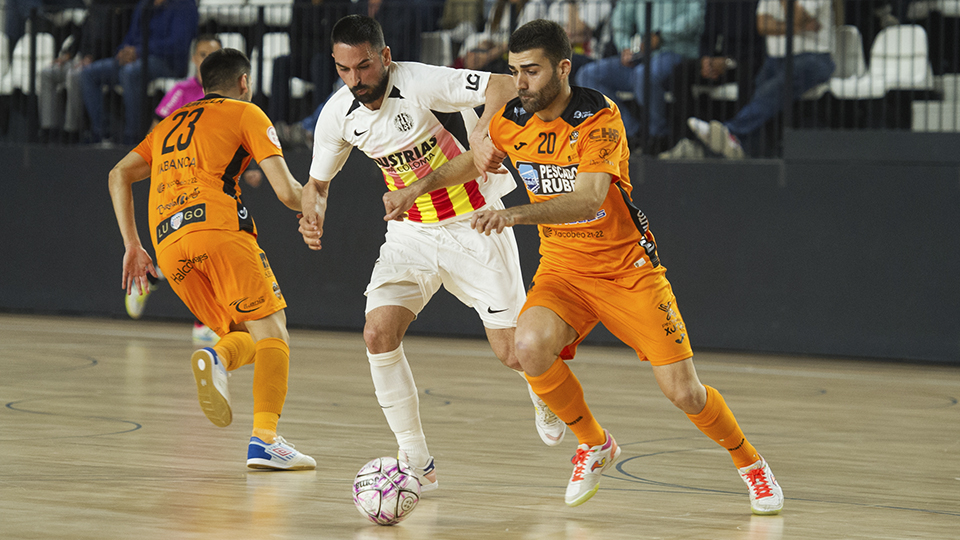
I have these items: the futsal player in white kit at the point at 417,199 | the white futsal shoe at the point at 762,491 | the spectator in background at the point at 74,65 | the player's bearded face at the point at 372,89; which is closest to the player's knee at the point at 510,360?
the futsal player in white kit at the point at 417,199

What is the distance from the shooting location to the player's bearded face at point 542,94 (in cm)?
470

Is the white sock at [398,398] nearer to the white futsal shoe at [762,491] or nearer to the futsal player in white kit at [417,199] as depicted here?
the futsal player in white kit at [417,199]

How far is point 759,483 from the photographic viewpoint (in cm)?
467

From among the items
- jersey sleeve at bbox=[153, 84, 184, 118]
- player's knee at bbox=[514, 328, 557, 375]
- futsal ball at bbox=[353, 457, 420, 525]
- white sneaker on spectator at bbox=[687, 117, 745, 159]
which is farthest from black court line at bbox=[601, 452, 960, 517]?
jersey sleeve at bbox=[153, 84, 184, 118]

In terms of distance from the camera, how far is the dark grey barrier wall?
10219mm

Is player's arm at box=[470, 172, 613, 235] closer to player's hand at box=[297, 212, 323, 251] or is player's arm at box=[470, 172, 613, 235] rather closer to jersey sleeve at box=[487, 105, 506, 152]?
jersey sleeve at box=[487, 105, 506, 152]

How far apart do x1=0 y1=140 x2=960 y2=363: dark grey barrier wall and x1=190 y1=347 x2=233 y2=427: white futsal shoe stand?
637 centimetres

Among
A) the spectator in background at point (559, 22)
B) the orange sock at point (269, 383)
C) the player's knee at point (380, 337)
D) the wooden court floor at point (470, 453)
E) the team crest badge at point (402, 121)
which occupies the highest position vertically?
the spectator in background at point (559, 22)

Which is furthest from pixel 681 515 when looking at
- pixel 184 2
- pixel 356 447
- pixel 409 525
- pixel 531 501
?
pixel 184 2

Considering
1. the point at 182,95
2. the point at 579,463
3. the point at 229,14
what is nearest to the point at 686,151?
the point at 182,95

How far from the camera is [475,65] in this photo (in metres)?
11.4

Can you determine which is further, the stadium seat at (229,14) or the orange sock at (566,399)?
the stadium seat at (229,14)

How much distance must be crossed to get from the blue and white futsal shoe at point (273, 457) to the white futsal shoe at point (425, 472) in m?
0.59

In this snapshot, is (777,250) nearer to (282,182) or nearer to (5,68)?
(282,182)
